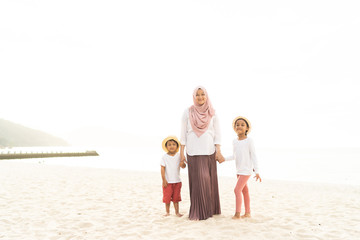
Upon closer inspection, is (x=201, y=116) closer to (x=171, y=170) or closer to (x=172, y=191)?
(x=171, y=170)

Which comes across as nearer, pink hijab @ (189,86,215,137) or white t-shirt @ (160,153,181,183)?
pink hijab @ (189,86,215,137)

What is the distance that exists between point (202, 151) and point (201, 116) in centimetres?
65

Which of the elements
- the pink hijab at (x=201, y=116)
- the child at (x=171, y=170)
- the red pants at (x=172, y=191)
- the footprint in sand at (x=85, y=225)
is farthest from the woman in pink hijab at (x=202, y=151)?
the footprint in sand at (x=85, y=225)

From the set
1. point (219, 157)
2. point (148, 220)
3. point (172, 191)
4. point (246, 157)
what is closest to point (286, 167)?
point (246, 157)

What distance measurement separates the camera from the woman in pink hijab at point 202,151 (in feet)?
16.3

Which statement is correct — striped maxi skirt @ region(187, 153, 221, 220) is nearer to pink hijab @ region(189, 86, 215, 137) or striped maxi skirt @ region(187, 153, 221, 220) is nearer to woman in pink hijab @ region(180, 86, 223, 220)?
woman in pink hijab @ region(180, 86, 223, 220)

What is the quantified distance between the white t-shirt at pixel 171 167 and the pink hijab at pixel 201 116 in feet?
2.59

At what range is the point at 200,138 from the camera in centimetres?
502

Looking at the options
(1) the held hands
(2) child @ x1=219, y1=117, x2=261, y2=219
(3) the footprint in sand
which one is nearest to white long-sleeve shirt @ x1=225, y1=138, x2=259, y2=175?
(2) child @ x1=219, y1=117, x2=261, y2=219

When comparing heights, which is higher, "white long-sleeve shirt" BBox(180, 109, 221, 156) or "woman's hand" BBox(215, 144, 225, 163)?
"white long-sleeve shirt" BBox(180, 109, 221, 156)

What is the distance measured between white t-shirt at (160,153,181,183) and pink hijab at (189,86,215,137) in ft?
2.59

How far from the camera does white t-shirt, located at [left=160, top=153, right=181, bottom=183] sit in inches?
210

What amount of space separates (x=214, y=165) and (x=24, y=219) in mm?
3902

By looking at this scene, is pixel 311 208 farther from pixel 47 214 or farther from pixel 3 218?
pixel 3 218
